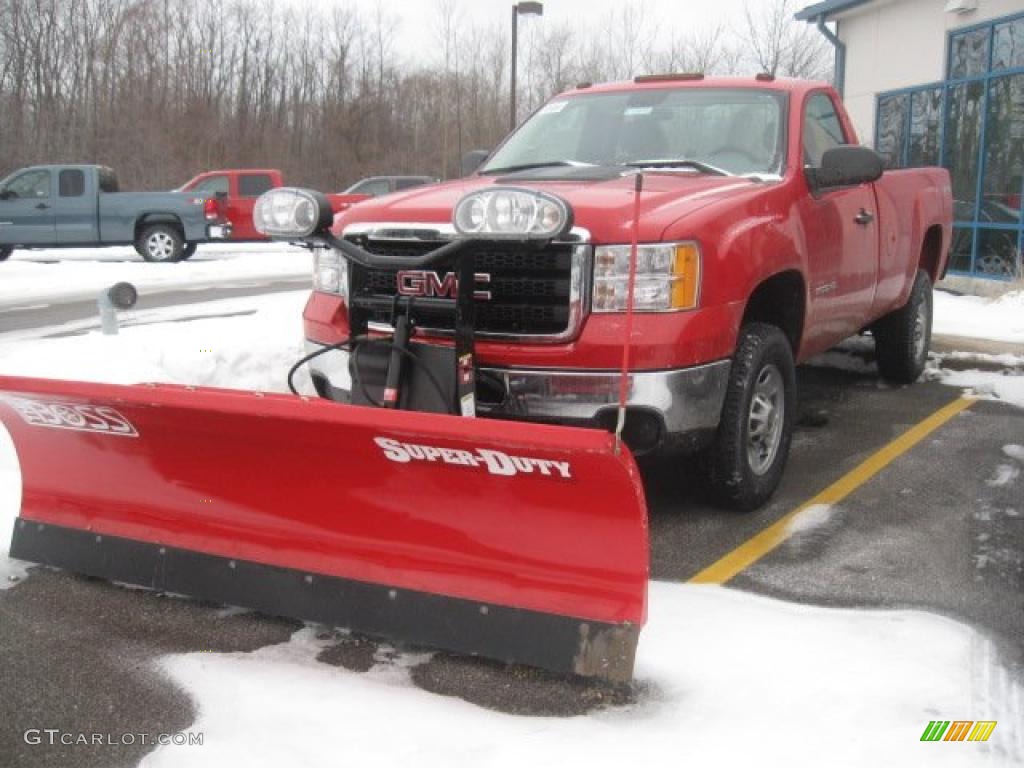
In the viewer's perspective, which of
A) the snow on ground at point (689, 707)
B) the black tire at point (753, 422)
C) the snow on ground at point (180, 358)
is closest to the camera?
the snow on ground at point (689, 707)

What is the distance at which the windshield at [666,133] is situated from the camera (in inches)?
197

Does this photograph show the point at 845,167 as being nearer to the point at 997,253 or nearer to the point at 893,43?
the point at 997,253

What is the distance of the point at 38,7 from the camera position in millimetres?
37562

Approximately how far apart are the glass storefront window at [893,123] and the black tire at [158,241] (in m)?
12.4

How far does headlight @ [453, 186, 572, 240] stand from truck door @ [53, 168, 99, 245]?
18.0 meters

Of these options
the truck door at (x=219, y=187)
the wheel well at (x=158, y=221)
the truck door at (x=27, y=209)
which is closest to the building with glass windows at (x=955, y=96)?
the truck door at (x=219, y=187)

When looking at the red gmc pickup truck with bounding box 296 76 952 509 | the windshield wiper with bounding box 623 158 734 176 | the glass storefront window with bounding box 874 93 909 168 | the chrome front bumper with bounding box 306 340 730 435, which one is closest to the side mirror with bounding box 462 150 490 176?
the red gmc pickup truck with bounding box 296 76 952 509

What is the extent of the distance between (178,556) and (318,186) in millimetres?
44261

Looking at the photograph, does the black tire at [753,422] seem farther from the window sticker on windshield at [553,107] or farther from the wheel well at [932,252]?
the wheel well at [932,252]

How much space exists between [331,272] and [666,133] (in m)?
1.82

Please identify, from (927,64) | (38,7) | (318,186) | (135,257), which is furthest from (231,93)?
(927,64)

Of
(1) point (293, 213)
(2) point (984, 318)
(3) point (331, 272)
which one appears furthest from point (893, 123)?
(1) point (293, 213)

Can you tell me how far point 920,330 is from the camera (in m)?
7.28

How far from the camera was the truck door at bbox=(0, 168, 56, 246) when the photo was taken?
19375 millimetres
